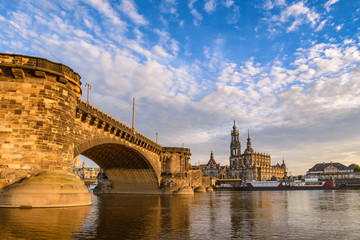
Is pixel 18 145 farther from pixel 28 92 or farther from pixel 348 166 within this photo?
pixel 348 166

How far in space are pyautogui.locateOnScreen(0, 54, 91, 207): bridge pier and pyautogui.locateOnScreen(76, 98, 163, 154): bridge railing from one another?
5306mm

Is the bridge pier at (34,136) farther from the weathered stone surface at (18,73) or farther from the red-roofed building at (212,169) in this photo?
the red-roofed building at (212,169)

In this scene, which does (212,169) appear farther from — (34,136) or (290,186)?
(34,136)

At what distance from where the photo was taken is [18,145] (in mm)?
21391

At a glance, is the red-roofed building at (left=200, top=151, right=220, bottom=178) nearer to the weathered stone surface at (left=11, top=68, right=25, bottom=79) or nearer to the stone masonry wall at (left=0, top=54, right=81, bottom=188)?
the stone masonry wall at (left=0, top=54, right=81, bottom=188)

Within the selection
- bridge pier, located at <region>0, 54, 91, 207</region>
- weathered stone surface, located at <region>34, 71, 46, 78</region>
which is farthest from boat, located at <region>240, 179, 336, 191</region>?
weathered stone surface, located at <region>34, 71, 46, 78</region>

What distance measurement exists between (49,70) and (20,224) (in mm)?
13775

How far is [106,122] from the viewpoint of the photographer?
35.1 m

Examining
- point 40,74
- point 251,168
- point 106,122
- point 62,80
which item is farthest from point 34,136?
point 251,168

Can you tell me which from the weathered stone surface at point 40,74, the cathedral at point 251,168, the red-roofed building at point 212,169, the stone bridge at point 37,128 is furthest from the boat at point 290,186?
the weathered stone surface at point 40,74

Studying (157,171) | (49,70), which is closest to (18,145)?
(49,70)

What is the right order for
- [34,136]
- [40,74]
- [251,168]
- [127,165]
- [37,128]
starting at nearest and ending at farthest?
[34,136] → [37,128] → [40,74] → [127,165] → [251,168]

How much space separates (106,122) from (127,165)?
23.7 metres

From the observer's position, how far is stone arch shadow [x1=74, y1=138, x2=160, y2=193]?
149 feet
